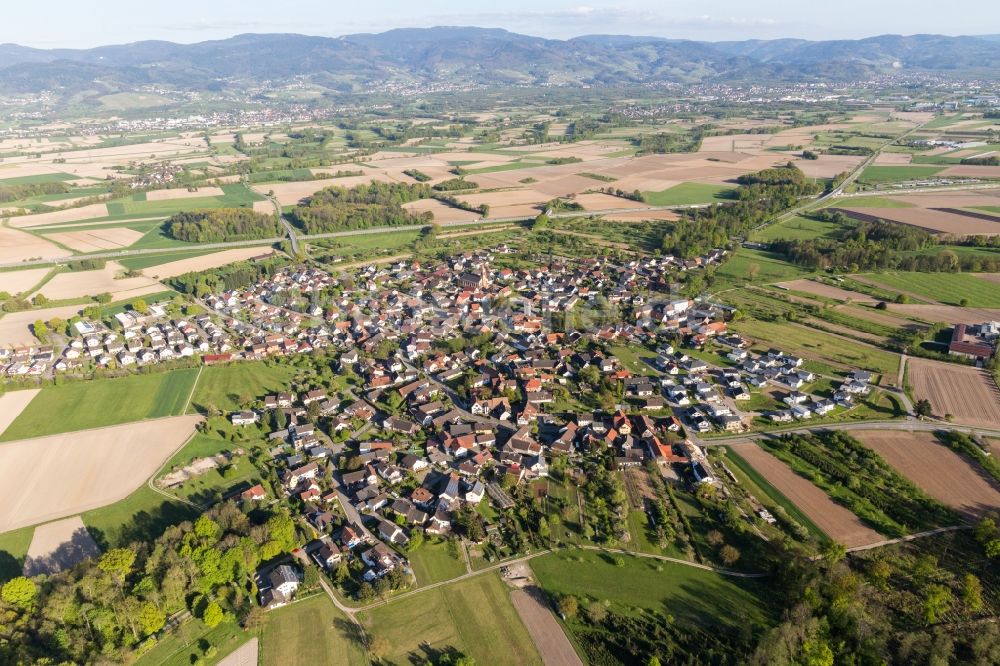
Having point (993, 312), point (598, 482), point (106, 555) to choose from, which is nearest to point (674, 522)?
point (598, 482)

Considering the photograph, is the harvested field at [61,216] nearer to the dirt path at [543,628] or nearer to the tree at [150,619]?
the tree at [150,619]

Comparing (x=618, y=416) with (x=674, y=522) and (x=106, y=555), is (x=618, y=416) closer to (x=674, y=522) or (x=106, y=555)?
(x=674, y=522)

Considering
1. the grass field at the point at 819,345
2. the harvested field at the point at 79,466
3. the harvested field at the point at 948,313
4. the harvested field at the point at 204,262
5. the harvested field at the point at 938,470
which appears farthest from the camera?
the harvested field at the point at 204,262

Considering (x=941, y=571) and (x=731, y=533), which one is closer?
(x=941, y=571)

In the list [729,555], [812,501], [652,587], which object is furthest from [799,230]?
[652,587]

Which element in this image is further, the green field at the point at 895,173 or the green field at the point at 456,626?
the green field at the point at 895,173

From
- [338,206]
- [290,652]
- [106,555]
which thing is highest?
[338,206]

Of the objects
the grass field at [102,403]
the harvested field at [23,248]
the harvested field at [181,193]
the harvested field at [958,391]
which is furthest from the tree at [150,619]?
the harvested field at [181,193]
